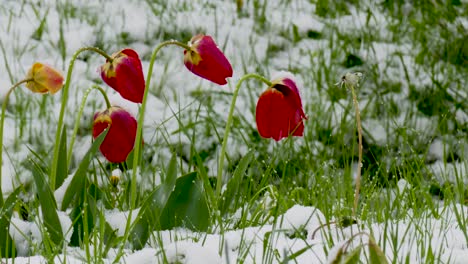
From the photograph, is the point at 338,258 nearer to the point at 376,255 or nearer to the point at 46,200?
the point at 376,255

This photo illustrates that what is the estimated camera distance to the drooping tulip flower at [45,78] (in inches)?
51.6

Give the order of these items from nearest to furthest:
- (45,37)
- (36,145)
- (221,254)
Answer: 1. (221,254)
2. (36,145)
3. (45,37)

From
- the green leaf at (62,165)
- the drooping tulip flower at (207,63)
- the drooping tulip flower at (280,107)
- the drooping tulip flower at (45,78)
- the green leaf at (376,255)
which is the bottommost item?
the green leaf at (62,165)

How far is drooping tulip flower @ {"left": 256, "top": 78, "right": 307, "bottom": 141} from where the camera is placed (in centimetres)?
131

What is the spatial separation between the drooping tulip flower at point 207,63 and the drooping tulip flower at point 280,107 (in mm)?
71

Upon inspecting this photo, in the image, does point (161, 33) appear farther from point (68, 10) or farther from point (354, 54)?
point (354, 54)

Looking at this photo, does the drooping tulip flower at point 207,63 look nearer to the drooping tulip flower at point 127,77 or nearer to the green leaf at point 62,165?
the drooping tulip flower at point 127,77

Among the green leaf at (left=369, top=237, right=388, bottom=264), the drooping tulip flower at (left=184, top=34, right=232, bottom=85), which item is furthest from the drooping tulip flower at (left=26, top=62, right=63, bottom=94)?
the green leaf at (left=369, top=237, right=388, bottom=264)

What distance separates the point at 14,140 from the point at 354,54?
1.26 meters

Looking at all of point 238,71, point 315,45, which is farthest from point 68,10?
point 315,45

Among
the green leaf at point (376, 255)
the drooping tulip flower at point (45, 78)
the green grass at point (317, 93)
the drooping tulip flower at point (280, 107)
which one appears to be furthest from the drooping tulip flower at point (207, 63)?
the green grass at point (317, 93)

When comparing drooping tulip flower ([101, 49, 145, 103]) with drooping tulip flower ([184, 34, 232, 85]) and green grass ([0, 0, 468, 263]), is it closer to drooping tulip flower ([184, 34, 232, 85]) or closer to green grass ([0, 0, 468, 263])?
drooping tulip flower ([184, 34, 232, 85])

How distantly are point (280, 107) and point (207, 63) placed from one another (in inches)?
5.2

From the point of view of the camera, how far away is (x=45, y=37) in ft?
9.94
